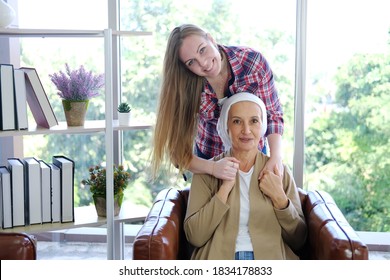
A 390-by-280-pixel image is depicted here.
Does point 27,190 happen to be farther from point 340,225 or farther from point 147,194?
point 340,225

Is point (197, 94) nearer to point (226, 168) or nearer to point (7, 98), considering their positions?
point (226, 168)

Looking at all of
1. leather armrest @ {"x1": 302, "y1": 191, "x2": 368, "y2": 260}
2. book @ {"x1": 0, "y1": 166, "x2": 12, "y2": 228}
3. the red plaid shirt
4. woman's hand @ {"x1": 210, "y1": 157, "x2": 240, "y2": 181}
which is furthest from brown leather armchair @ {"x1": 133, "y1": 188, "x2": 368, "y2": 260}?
book @ {"x1": 0, "y1": 166, "x2": 12, "y2": 228}

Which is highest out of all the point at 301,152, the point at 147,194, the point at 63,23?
the point at 63,23

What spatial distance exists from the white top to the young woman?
17 centimetres

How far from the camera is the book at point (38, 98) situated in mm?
2682

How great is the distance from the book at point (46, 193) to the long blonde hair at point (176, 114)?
51cm

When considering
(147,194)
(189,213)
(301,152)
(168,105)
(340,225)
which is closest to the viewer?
(340,225)

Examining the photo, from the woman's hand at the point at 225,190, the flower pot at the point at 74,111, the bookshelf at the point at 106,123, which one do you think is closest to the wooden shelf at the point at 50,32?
the bookshelf at the point at 106,123

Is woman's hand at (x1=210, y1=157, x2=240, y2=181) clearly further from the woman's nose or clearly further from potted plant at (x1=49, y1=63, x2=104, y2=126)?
potted plant at (x1=49, y1=63, x2=104, y2=126)

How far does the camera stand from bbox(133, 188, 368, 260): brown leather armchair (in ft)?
6.70

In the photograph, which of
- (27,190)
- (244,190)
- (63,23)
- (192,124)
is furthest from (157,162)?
(63,23)

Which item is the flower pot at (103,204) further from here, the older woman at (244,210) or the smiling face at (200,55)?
the smiling face at (200,55)

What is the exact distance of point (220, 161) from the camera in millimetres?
A: 2443

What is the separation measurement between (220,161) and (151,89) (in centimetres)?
92
